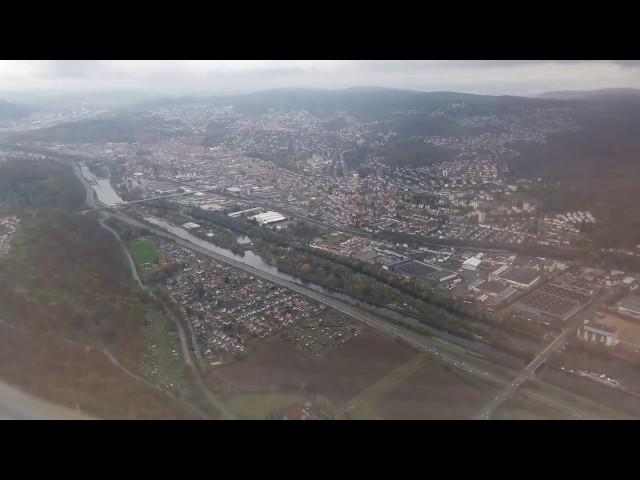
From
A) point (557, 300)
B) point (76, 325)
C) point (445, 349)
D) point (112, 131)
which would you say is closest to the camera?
point (76, 325)

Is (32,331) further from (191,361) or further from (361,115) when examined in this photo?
(361,115)

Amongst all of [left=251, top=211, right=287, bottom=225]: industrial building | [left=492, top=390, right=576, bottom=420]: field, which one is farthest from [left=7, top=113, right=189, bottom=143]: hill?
[left=492, top=390, right=576, bottom=420]: field

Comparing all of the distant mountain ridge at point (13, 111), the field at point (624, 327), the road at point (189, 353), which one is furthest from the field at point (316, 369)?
the distant mountain ridge at point (13, 111)

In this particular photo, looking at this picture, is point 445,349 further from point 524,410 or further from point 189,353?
point 189,353

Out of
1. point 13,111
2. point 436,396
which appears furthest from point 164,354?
point 13,111

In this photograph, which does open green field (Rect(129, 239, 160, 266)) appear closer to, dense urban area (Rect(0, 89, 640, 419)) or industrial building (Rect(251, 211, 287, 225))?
dense urban area (Rect(0, 89, 640, 419))

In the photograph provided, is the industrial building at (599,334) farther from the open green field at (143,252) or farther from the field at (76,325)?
the open green field at (143,252)

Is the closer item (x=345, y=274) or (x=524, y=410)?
(x=524, y=410)

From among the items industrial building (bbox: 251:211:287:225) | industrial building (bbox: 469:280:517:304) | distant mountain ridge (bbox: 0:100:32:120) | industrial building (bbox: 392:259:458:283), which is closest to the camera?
industrial building (bbox: 469:280:517:304)
